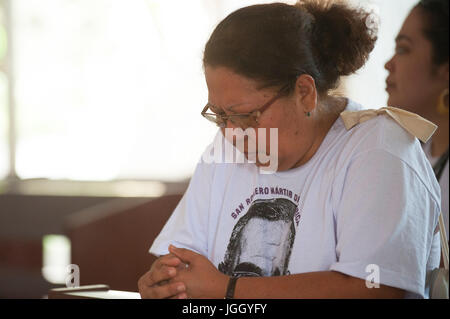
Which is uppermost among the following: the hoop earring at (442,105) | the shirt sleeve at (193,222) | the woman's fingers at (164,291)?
the hoop earring at (442,105)

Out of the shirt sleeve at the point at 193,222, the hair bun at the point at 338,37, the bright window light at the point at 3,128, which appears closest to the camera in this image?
the hair bun at the point at 338,37

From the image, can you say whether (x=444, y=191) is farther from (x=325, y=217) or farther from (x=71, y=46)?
(x=71, y=46)

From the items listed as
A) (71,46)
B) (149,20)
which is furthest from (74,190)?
(149,20)

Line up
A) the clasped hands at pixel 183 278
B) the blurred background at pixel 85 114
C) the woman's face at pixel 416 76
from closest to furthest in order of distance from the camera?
the clasped hands at pixel 183 278 < the woman's face at pixel 416 76 < the blurred background at pixel 85 114

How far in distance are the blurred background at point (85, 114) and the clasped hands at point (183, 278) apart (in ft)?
10.7

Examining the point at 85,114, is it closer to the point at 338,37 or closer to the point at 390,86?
the point at 390,86

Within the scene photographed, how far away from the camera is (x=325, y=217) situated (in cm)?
139

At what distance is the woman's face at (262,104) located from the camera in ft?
4.80

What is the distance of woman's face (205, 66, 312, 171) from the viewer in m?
1.46

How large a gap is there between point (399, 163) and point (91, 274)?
8.13ft

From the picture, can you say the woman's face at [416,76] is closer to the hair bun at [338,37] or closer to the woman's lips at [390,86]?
the woman's lips at [390,86]

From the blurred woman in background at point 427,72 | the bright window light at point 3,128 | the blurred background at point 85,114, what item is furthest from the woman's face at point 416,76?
the bright window light at point 3,128

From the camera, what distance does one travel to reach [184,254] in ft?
4.91

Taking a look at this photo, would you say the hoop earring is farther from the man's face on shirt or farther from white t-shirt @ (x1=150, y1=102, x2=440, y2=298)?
the man's face on shirt
